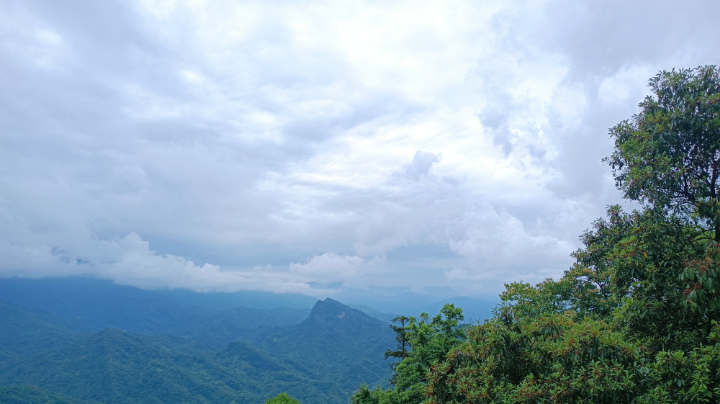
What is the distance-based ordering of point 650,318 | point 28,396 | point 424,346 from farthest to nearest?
1. point 28,396
2. point 424,346
3. point 650,318

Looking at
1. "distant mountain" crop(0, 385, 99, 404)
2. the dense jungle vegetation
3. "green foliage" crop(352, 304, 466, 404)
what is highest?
the dense jungle vegetation

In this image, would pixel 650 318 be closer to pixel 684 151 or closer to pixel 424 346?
pixel 684 151

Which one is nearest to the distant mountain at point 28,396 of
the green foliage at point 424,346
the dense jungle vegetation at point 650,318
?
the green foliage at point 424,346

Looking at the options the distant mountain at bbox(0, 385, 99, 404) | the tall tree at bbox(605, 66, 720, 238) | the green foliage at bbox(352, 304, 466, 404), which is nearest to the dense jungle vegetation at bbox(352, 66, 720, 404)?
the tall tree at bbox(605, 66, 720, 238)

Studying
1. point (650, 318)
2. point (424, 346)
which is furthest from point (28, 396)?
point (650, 318)

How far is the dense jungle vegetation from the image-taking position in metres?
8.31

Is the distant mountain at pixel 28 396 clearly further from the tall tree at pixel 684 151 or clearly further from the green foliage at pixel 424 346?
the tall tree at pixel 684 151

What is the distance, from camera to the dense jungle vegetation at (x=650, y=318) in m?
8.31

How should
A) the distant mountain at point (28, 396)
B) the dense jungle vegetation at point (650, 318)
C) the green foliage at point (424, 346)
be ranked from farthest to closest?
the distant mountain at point (28, 396)
the green foliage at point (424, 346)
the dense jungle vegetation at point (650, 318)

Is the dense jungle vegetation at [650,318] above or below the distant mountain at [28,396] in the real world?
above

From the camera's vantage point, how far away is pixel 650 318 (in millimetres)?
9602

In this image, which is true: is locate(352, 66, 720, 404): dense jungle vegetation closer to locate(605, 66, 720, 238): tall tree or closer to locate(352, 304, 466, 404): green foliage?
locate(605, 66, 720, 238): tall tree

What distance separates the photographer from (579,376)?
345 inches

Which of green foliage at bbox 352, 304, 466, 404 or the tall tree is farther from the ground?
the tall tree
